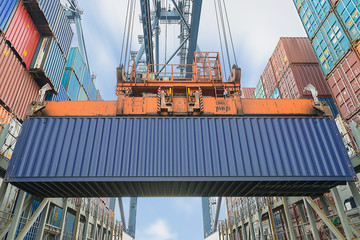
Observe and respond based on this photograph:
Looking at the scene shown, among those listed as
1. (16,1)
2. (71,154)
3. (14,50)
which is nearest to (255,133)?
(71,154)

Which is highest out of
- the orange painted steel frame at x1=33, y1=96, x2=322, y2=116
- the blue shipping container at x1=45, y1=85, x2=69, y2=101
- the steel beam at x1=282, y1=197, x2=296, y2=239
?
the blue shipping container at x1=45, y1=85, x2=69, y2=101

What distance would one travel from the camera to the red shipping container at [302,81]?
1628 centimetres

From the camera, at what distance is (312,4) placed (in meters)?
16.0

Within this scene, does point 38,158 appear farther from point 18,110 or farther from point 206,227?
point 206,227

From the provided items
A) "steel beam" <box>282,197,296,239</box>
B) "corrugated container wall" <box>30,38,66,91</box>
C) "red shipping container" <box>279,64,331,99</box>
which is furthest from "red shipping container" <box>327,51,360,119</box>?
"corrugated container wall" <box>30,38,66,91</box>

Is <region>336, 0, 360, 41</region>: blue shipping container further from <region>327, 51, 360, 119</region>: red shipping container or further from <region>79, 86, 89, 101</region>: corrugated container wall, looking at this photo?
<region>79, 86, 89, 101</region>: corrugated container wall

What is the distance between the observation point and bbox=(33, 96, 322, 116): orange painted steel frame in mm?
8117

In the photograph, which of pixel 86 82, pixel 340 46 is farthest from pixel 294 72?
pixel 86 82

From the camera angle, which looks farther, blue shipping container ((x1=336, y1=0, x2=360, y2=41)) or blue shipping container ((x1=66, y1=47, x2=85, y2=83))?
blue shipping container ((x1=66, y1=47, x2=85, y2=83))

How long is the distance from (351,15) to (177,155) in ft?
41.4

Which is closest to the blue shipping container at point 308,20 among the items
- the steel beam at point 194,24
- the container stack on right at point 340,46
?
the container stack on right at point 340,46

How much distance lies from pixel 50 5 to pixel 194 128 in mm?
12532

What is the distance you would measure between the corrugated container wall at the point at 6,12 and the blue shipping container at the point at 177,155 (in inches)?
218

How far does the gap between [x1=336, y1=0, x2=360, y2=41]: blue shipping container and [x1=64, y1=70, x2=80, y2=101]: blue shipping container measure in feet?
62.6
